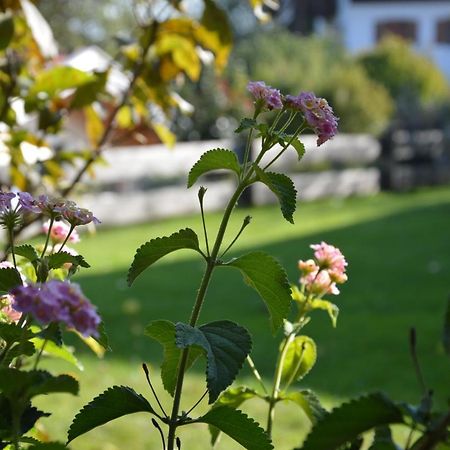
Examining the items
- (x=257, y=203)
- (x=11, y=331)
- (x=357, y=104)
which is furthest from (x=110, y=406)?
(x=357, y=104)

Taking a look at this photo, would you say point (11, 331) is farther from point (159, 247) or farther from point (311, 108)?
point (311, 108)

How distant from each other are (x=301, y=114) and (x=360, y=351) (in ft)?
11.5

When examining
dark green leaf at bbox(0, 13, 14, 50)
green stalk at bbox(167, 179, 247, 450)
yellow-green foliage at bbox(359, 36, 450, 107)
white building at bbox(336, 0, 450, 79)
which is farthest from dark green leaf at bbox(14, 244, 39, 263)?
white building at bbox(336, 0, 450, 79)

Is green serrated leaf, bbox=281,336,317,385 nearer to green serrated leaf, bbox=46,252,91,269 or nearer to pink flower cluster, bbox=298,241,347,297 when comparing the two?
pink flower cluster, bbox=298,241,347,297

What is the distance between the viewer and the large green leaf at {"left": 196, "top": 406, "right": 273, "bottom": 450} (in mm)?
692

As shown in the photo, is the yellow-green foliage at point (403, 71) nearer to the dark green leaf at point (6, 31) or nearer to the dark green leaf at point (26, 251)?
the dark green leaf at point (6, 31)

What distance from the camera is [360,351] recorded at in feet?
13.7

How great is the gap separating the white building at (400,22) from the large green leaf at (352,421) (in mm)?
31300

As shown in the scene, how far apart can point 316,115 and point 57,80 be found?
3.05 ft

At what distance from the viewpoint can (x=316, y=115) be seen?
748mm

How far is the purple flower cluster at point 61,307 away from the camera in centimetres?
51

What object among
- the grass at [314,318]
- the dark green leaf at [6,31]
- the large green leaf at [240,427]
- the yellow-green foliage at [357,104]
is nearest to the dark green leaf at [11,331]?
the large green leaf at [240,427]

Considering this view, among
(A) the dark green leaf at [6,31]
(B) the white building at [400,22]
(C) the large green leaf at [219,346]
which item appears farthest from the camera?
(B) the white building at [400,22]

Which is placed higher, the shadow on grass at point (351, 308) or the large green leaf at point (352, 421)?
the shadow on grass at point (351, 308)
